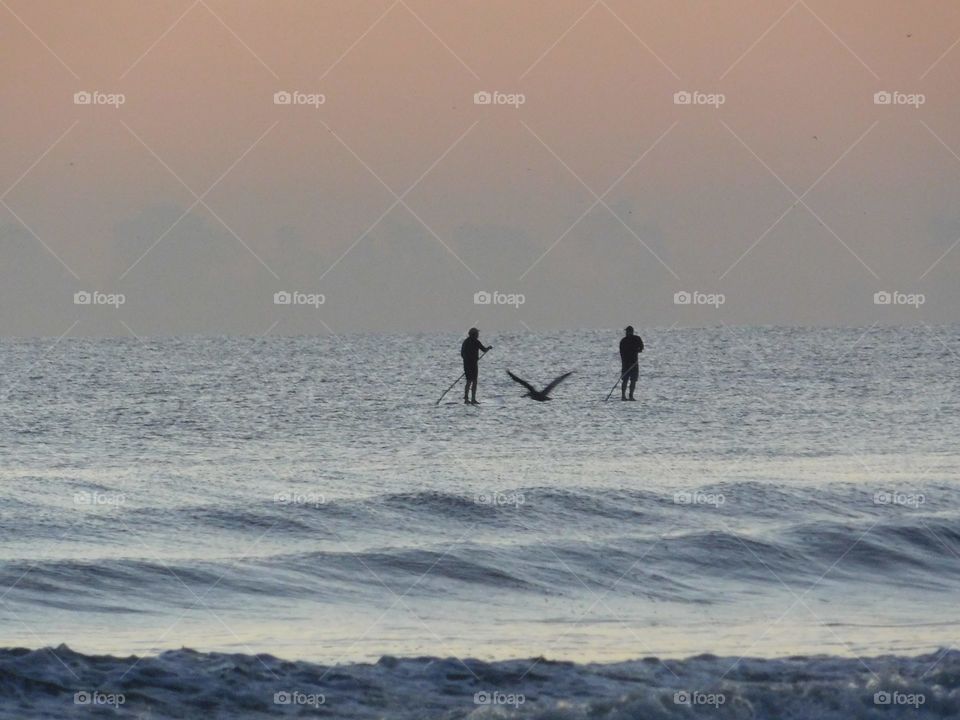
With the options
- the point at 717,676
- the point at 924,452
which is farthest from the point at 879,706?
the point at 924,452

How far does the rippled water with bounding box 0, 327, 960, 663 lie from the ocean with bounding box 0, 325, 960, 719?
0.07 meters

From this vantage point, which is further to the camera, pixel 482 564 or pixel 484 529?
pixel 484 529

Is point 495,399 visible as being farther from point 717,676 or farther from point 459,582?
point 717,676

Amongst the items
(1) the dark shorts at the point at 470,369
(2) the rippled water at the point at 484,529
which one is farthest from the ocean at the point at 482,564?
(1) the dark shorts at the point at 470,369

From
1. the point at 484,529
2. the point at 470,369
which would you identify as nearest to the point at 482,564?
the point at 484,529

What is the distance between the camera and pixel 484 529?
19.2 m

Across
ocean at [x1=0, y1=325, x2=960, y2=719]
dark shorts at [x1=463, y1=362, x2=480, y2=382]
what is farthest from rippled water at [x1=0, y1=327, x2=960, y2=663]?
dark shorts at [x1=463, y1=362, x2=480, y2=382]

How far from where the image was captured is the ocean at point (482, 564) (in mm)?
10617

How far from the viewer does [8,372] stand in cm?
6919

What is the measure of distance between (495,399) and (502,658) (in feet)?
101

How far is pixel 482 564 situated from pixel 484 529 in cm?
272

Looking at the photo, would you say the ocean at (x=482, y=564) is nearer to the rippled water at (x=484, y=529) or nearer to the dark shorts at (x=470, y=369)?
the rippled water at (x=484, y=529)

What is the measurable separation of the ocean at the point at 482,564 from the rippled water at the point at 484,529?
0.23ft

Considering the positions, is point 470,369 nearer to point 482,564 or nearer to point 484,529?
point 484,529
